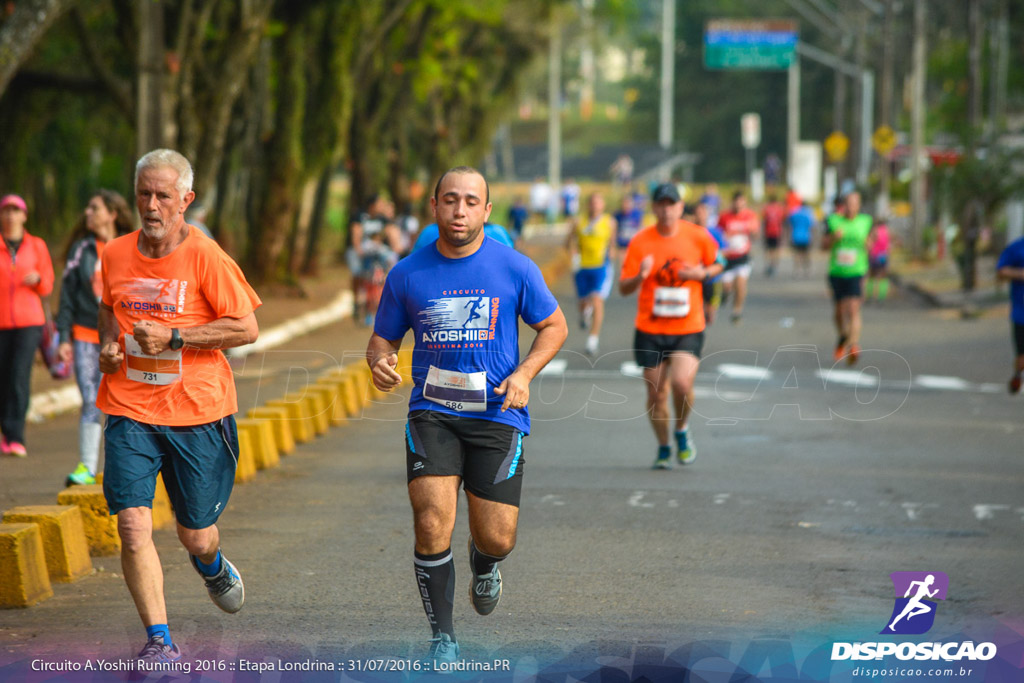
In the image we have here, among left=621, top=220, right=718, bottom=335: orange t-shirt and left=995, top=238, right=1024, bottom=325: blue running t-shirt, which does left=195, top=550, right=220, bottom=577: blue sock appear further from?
left=995, top=238, right=1024, bottom=325: blue running t-shirt

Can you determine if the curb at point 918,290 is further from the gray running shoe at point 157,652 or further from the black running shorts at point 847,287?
the gray running shoe at point 157,652

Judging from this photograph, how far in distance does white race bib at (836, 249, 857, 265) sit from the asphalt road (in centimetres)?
264

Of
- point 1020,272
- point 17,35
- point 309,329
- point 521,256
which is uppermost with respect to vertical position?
point 17,35

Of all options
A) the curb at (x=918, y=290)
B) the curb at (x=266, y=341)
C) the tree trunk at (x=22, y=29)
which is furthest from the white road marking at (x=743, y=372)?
the curb at (x=918, y=290)

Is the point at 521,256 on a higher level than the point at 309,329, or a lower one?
higher

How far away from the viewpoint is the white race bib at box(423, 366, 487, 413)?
5.61 metres

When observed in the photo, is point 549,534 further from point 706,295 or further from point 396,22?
point 396,22

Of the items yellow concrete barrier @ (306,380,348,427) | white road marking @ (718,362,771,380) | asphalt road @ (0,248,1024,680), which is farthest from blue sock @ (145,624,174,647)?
white road marking @ (718,362,771,380)

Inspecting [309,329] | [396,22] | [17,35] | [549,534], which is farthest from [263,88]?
[549,534]

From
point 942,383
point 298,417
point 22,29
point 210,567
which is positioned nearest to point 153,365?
point 210,567

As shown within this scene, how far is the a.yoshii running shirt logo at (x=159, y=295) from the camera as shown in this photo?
571 cm

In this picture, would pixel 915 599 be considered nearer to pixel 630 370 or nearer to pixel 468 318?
pixel 468 318

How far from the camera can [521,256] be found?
580 cm

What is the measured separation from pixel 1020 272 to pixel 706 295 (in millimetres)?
3366
